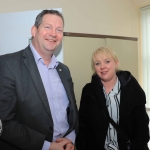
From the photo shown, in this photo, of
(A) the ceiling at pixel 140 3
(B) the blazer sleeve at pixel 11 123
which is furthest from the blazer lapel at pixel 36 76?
(A) the ceiling at pixel 140 3

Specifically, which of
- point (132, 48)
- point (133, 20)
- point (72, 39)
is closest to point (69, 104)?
point (72, 39)

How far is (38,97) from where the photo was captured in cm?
117

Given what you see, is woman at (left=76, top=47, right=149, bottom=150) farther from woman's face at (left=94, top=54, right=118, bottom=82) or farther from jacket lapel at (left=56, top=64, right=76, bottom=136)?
jacket lapel at (left=56, top=64, right=76, bottom=136)

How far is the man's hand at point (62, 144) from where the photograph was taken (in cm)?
120

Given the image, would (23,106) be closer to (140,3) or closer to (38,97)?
(38,97)

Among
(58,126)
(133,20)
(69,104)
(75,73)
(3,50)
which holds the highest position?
(133,20)

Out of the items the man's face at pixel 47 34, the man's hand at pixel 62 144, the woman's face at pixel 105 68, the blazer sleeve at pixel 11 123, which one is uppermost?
the man's face at pixel 47 34

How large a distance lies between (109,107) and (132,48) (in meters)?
1.25

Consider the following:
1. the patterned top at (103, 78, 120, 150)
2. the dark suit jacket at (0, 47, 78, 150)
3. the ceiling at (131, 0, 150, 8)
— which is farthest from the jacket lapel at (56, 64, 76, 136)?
the ceiling at (131, 0, 150, 8)

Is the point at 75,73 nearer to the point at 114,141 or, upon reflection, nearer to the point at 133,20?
the point at 114,141

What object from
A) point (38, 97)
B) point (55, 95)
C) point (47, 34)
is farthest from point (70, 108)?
point (47, 34)

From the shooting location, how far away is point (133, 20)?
2.97 meters

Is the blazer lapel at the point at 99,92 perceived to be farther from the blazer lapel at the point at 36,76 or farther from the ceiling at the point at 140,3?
the ceiling at the point at 140,3

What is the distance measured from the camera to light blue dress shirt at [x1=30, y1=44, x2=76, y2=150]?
1.28m
